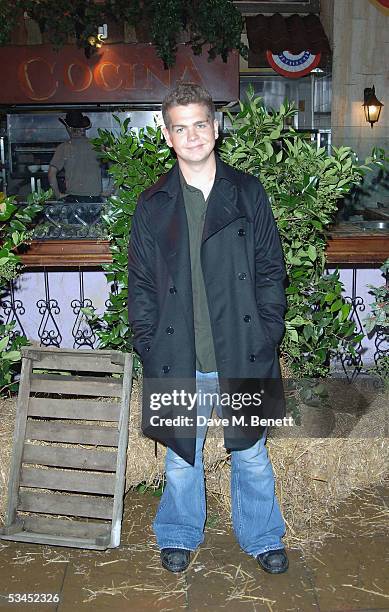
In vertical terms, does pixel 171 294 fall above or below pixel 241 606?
above

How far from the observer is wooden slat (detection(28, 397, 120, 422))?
3.46m

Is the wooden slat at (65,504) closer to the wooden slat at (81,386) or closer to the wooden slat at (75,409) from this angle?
the wooden slat at (75,409)

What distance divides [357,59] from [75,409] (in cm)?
971

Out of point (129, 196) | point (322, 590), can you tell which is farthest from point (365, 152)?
point (322, 590)

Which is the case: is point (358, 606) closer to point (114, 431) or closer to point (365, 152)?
point (114, 431)

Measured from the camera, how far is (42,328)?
530 cm

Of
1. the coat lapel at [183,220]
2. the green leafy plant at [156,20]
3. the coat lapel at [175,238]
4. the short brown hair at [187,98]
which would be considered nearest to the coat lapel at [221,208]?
the coat lapel at [183,220]

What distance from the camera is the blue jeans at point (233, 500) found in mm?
3025

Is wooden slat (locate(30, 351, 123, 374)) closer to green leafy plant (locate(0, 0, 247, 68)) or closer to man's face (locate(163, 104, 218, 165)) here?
man's face (locate(163, 104, 218, 165))

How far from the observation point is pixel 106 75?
892 centimetres

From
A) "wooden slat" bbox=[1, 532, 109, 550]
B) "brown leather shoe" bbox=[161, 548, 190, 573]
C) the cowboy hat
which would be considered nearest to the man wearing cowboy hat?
the cowboy hat

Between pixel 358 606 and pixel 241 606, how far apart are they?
490mm

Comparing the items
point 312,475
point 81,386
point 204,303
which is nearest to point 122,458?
point 81,386

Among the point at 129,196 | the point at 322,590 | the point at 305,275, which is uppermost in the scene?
the point at 129,196
